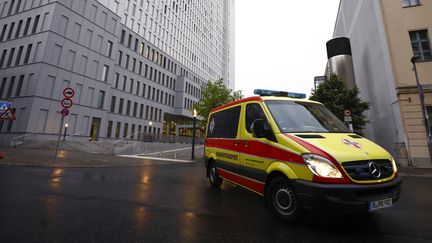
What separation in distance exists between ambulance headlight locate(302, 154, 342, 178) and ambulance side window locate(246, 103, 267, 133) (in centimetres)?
139

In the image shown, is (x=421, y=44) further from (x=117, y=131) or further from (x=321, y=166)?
(x=117, y=131)

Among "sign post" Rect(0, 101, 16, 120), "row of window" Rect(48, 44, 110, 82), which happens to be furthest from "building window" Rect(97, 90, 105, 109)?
"sign post" Rect(0, 101, 16, 120)

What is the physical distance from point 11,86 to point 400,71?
4191 centimetres

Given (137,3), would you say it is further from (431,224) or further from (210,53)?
(431,224)

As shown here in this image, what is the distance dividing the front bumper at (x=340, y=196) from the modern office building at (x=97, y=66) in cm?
2607

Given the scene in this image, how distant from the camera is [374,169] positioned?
3125mm

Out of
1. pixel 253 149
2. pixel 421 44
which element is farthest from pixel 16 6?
pixel 421 44

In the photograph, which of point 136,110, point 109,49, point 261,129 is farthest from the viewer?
point 136,110

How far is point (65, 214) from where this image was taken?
3.63 m

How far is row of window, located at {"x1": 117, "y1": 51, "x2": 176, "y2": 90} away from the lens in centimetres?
3987

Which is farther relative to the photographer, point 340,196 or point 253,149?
point 253,149

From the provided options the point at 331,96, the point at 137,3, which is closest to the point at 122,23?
the point at 137,3

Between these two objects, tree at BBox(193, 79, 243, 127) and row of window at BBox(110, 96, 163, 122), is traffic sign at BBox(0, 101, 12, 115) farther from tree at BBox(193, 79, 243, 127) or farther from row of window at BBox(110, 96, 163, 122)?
row of window at BBox(110, 96, 163, 122)

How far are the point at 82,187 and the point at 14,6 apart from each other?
4172 cm
